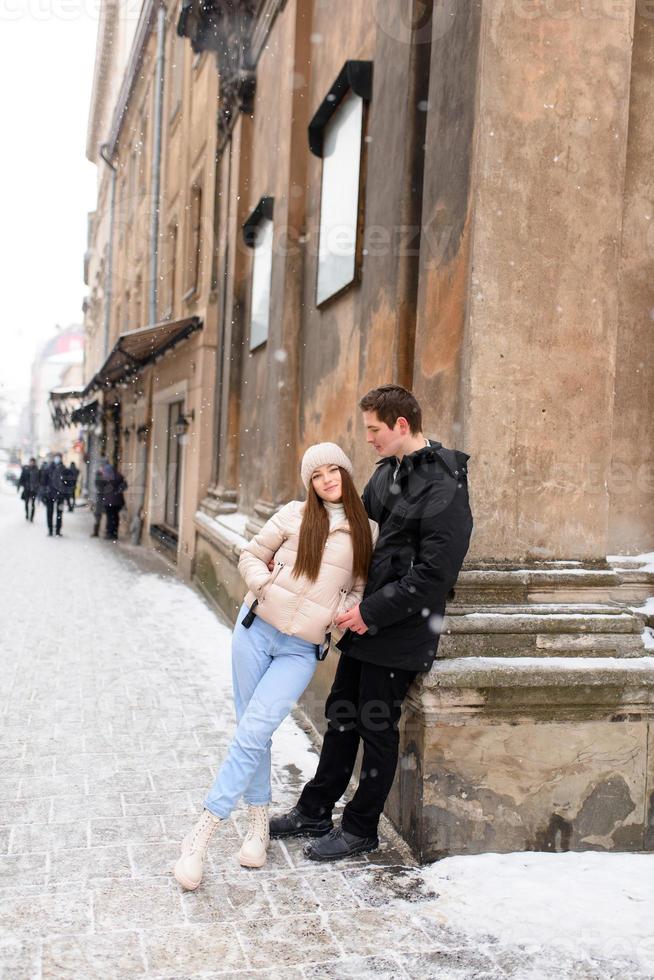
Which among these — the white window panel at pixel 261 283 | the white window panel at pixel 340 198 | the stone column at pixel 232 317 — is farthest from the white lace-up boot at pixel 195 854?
the stone column at pixel 232 317

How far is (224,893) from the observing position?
11.6 ft

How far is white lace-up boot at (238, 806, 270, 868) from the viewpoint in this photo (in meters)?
3.77

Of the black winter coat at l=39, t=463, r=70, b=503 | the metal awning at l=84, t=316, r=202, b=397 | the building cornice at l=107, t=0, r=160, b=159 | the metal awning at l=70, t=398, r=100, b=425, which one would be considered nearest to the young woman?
the metal awning at l=84, t=316, r=202, b=397

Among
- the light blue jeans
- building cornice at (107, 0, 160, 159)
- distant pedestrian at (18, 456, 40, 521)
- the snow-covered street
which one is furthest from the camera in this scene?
distant pedestrian at (18, 456, 40, 521)

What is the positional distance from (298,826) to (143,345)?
37.8 ft

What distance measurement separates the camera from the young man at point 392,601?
3.58m

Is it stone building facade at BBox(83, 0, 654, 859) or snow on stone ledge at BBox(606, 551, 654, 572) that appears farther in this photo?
snow on stone ledge at BBox(606, 551, 654, 572)

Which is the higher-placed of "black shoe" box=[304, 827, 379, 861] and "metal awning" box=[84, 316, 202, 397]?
"metal awning" box=[84, 316, 202, 397]

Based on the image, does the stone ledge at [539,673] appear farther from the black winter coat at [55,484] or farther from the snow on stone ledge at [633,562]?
the black winter coat at [55,484]

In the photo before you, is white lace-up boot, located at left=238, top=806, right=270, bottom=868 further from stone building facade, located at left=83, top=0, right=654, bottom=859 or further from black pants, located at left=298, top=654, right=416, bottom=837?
stone building facade, located at left=83, top=0, right=654, bottom=859

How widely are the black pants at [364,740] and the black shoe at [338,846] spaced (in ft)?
0.10

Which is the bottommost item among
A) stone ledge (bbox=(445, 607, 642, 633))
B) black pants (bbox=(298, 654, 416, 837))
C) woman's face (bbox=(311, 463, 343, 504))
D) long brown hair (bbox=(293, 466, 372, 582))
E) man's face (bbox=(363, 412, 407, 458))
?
black pants (bbox=(298, 654, 416, 837))

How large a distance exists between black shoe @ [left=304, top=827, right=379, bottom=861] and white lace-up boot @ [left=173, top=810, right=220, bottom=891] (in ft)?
1.65

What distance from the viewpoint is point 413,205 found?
5047mm
